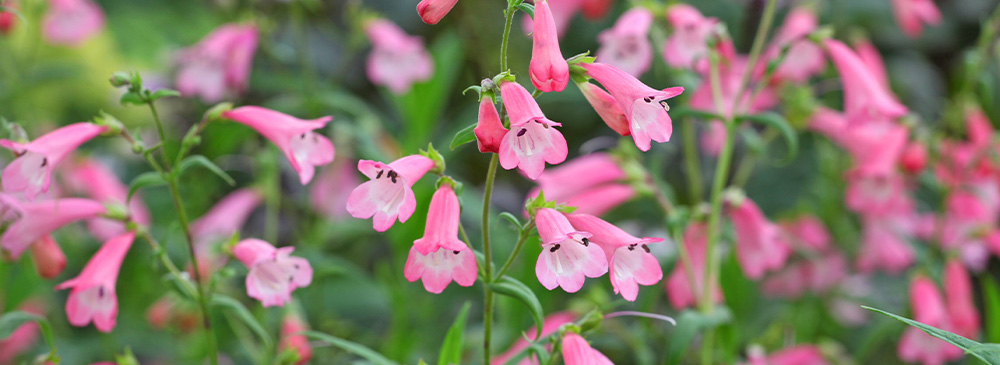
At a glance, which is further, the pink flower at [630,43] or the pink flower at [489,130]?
the pink flower at [630,43]

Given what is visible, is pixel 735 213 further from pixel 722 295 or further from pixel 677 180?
pixel 677 180

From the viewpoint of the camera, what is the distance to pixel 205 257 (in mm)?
1744

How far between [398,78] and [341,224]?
37cm

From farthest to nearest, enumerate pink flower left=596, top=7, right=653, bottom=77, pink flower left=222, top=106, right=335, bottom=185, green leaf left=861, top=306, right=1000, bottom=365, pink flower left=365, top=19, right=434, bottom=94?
pink flower left=365, top=19, right=434, bottom=94 < pink flower left=596, top=7, right=653, bottom=77 < pink flower left=222, top=106, right=335, bottom=185 < green leaf left=861, top=306, right=1000, bottom=365

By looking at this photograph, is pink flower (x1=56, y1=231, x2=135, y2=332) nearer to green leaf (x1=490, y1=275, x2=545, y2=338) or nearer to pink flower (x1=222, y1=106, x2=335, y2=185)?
pink flower (x1=222, y1=106, x2=335, y2=185)

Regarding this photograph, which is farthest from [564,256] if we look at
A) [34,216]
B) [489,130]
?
[34,216]

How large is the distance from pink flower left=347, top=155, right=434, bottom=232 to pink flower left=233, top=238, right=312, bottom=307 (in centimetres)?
20

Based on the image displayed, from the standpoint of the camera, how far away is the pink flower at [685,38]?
1323mm

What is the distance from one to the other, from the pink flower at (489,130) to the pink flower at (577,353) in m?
0.25

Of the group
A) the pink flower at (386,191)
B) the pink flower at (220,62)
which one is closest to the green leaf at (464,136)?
the pink flower at (386,191)

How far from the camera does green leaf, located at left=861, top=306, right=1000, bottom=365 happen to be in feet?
2.13

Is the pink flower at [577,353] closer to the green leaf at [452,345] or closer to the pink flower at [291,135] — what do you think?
the green leaf at [452,345]

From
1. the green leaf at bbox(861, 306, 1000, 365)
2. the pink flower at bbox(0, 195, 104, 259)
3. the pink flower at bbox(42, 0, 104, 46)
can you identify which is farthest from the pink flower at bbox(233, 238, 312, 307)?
the pink flower at bbox(42, 0, 104, 46)

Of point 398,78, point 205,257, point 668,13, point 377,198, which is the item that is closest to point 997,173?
point 668,13
